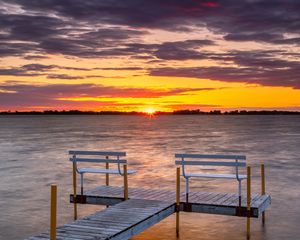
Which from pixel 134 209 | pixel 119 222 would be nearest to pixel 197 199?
pixel 134 209

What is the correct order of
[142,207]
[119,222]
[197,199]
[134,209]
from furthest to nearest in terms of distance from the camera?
[197,199] < [142,207] < [134,209] < [119,222]

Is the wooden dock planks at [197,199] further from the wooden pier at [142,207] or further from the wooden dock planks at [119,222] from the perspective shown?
the wooden dock planks at [119,222]

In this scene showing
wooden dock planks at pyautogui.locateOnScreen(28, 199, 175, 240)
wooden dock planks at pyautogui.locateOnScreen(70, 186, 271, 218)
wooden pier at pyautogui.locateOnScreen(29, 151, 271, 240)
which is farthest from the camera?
wooden dock planks at pyautogui.locateOnScreen(70, 186, 271, 218)

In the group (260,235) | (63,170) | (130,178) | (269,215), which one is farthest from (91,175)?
(260,235)

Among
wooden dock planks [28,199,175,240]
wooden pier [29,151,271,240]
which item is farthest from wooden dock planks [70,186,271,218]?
wooden dock planks [28,199,175,240]

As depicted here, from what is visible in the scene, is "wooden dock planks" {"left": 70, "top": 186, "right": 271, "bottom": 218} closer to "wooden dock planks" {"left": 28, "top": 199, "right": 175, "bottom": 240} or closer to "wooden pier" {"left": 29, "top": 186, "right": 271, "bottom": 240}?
"wooden pier" {"left": 29, "top": 186, "right": 271, "bottom": 240}

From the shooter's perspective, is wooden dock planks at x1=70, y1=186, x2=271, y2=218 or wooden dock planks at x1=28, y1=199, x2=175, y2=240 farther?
wooden dock planks at x1=70, y1=186, x2=271, y2=218

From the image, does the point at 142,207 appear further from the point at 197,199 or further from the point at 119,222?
the point at 197,199

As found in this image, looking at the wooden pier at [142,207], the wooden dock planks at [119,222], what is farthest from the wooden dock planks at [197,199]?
the wooden dock planks at [119,222]

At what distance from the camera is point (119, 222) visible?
37.4 feet

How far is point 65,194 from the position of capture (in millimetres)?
22203

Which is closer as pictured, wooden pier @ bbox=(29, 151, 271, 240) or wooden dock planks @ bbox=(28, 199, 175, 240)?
wooden dock planks @ bbox=(28, 199, 175, 240)

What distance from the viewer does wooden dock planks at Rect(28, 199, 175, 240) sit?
10.4m

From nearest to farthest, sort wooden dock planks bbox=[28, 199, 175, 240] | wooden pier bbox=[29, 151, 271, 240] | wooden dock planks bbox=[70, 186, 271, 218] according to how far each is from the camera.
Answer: wooden dock planks bbox=[28, 199, 175, 240], wooden pier bbox=[29, 151, 271, 240], wooden dock planks bbox=[70, 186, 271, 218]
